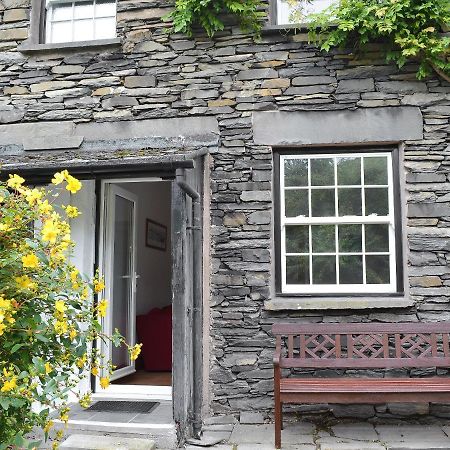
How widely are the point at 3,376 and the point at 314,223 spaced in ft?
11.2

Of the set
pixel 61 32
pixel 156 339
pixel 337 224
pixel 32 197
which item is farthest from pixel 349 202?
pixel 61 32

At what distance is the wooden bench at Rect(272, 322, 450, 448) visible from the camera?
14.4 feet

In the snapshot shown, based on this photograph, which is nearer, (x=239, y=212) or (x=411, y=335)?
(x=411, y=335)

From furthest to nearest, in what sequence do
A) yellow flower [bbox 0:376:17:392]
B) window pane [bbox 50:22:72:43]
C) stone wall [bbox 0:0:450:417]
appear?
window pane [bbox 50:22:72:43] < stone wall [bbox 0:0:450:417] < yellow flower [bbox 0:376:17:392]

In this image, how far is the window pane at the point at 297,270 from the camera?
17.5ft

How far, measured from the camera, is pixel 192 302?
15.9 feet

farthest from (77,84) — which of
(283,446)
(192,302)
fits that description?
(283,446)

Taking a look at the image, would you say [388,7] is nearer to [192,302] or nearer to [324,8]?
[324,8]

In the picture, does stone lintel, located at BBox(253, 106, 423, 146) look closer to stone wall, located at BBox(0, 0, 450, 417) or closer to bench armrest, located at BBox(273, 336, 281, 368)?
stone wall, located at BBox(0, 0, 450, 417)

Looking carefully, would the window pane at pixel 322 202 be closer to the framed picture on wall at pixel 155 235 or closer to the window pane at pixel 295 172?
the window pane at pixel 295 172

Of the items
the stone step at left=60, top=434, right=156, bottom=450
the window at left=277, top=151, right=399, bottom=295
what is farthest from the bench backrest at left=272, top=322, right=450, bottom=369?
the stone step at left=60, top=434, right=156, bottom=450

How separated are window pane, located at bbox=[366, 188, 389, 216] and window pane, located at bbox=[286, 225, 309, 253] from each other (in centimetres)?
65

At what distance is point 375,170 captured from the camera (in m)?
5.35

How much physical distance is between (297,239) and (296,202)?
376 millimetres
